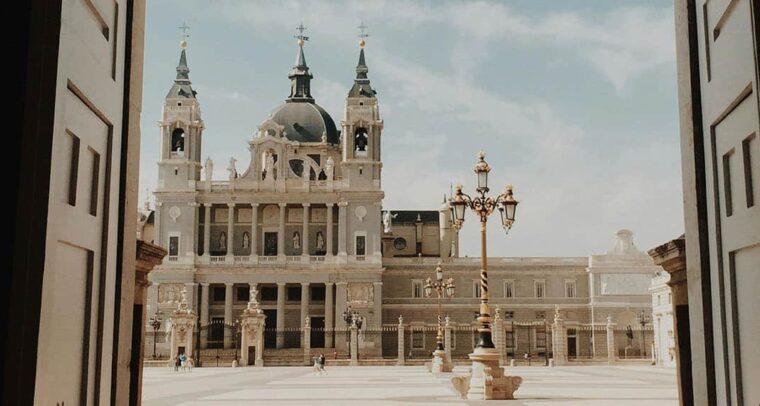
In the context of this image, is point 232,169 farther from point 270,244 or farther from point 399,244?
point 399,244

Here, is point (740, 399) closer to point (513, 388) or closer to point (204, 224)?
point (513, 388)

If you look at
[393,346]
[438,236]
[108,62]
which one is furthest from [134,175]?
[438,236]

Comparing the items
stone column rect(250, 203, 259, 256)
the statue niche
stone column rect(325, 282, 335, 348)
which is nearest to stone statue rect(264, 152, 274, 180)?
stone column rect(250, 203, 259, 256)

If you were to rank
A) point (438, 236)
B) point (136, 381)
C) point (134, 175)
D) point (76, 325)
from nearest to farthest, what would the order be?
point (76, 325) < point (134, 175) < point (136, 381) < point (438, 236)

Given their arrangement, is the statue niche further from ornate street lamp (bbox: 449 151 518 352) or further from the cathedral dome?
ornate street lamp (bbox: 449 151 518 352)

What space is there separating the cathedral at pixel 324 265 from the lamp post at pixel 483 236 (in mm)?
44719

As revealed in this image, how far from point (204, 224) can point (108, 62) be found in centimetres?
6704

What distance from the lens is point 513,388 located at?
21578mm

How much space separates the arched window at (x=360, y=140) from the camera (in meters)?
72.4

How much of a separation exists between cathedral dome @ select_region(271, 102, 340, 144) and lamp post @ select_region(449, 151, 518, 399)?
195ft

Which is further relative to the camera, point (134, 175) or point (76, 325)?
point (134, 175)

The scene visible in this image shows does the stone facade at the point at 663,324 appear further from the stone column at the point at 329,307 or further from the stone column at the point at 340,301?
the stone column at the point at 329,307

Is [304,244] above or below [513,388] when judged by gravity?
above

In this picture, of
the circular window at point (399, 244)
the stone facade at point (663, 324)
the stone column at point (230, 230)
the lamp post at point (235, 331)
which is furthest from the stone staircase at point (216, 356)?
the stone facade at point (663, 324)
